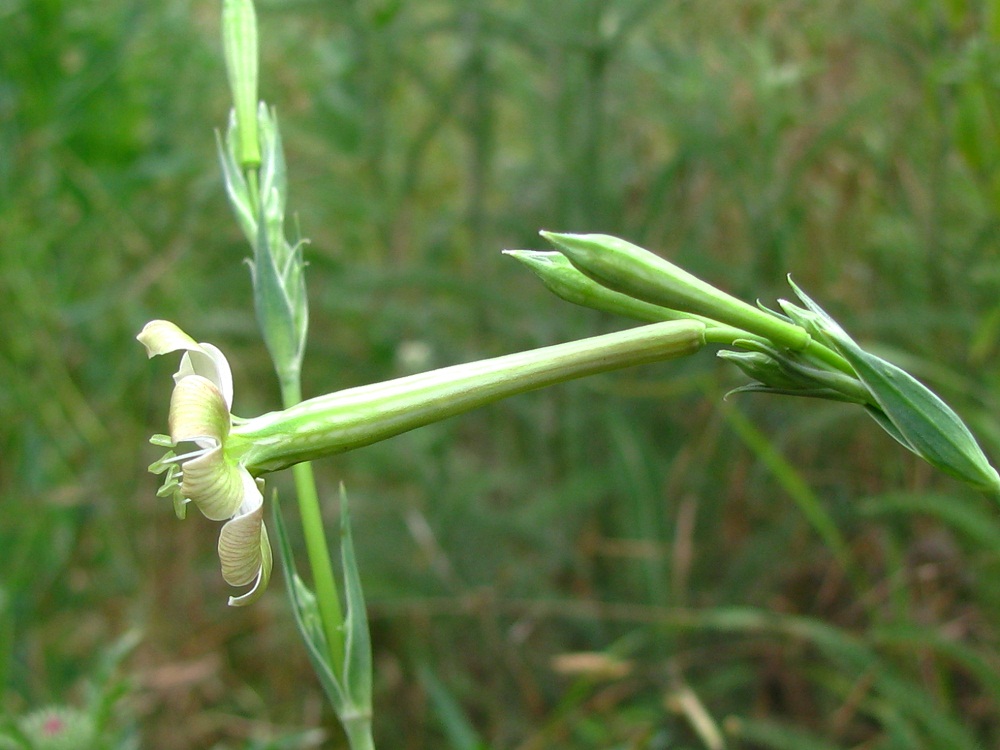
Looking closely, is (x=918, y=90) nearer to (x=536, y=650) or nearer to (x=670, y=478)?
(x=670, y=478)

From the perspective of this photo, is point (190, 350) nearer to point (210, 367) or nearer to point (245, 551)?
point (210, 367)

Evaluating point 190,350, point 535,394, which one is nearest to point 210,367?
point 190,350

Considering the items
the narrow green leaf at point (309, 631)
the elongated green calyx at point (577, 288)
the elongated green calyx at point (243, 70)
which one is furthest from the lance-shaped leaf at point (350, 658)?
the elongated green calyx at point (243, 70)

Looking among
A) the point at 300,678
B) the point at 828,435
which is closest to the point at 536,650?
the point at 300,678

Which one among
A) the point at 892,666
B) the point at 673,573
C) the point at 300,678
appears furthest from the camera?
the point at 300,678

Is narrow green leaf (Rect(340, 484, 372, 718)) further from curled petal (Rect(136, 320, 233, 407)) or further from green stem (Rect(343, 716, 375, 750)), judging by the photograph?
curled petal (Rect(136, 320, 233, 407))

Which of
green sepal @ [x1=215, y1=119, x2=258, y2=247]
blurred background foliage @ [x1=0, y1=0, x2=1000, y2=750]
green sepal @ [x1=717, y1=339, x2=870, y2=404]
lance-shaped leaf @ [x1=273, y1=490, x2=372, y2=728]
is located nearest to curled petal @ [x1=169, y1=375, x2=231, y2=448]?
lance-shaped leaf @ [x1=273, y1=490, x2=372, y2=728]

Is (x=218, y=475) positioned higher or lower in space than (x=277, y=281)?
lower
